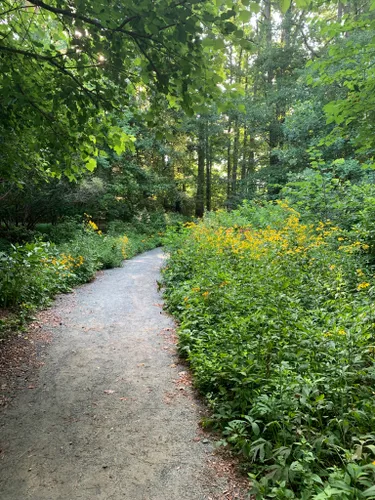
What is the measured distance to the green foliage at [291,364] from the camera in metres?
2.08

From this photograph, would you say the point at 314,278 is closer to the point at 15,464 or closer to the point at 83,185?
the point at 15,464

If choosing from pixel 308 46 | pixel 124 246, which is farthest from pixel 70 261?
pixel 308 46

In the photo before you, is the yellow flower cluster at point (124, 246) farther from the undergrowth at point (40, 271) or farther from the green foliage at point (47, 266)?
the undergrowth at point (40, 271)

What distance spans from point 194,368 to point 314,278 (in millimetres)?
2495

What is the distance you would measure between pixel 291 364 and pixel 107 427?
75.5 inches

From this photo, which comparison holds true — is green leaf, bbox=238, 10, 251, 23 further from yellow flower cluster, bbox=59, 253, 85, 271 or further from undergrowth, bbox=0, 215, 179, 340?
yellow flower cluster, bbox=59, 253, 85, 271

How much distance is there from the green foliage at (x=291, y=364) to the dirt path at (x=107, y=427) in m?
0.38

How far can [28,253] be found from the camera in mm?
5949

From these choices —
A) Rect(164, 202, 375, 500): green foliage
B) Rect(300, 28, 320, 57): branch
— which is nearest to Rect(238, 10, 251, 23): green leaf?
Rect(164, 202, 375, 500): green foliage

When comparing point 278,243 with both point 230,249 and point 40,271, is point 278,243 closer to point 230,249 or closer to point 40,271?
point 230,249

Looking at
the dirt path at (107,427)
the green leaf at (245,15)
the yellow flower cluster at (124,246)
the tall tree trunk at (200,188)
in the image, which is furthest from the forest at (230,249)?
the tall tree trunk at (200,188)

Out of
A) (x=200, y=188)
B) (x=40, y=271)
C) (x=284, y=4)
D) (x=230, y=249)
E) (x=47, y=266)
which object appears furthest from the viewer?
(x=200, y=188)

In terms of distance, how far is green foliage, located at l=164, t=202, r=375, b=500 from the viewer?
6.84 ft

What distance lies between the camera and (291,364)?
3068 mm
